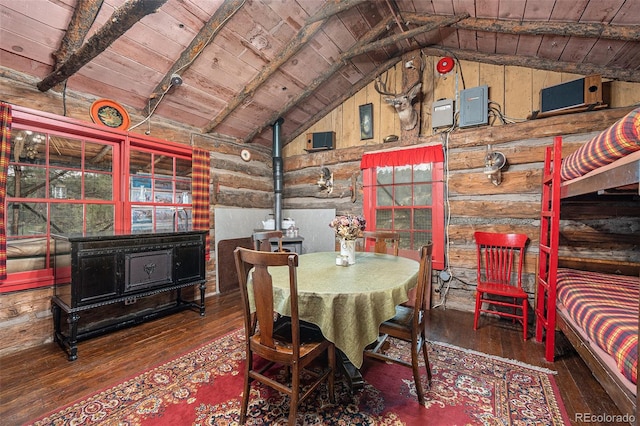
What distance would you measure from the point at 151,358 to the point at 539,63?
16.0 ft

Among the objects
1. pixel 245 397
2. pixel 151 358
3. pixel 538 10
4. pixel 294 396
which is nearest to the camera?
pixel 294 396

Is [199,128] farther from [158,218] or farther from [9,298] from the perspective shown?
[9,298]

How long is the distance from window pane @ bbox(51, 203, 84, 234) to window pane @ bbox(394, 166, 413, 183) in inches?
153

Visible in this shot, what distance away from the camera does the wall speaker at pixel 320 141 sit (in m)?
4.55

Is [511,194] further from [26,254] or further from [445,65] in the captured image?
[26,254]

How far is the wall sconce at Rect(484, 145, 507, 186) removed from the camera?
10.5 feet

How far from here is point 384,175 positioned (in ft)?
13.7

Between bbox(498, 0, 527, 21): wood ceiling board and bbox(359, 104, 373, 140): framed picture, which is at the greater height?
bbox(498, 0, 527, 21): wood ceiling board

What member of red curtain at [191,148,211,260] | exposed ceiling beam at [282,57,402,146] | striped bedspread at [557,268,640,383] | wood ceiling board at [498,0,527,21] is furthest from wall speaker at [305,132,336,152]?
striped bedspread at [557,268,640,383]

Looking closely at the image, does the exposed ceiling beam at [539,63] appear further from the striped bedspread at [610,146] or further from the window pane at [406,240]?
the window pane at [406,240]

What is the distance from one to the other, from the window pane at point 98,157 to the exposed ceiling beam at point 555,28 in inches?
155

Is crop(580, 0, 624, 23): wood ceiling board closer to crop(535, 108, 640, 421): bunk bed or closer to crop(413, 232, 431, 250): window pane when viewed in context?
crop(535, 108, 640, 421): bunk bed

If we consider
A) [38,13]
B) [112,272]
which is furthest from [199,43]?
[112,272]

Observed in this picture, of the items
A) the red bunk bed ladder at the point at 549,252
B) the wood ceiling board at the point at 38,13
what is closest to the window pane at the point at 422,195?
the red bunk bed ladder at the point at 549,252
